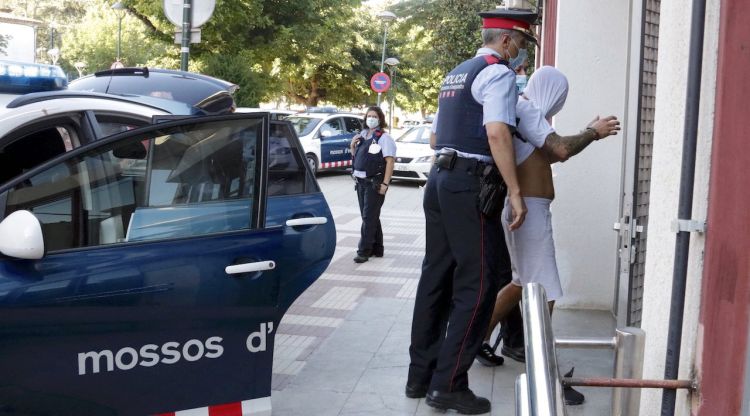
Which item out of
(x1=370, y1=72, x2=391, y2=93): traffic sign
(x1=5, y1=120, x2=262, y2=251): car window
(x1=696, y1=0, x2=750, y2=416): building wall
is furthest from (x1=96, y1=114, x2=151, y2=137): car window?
(x1=370, y1=72, x2=391, y2=93): traffic sign

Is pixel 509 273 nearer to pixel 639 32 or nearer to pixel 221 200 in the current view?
pixel 639 32

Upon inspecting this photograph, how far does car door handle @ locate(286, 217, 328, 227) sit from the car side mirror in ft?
3.81

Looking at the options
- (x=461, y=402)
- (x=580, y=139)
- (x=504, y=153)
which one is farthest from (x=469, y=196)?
(x=461, y=402)

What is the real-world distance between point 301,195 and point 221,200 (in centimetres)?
59

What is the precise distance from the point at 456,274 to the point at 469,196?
15.7 inches

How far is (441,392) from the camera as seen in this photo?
4652 mm

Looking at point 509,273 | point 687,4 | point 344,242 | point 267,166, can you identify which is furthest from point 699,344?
point 344,242

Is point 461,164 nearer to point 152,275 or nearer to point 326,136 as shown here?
point 152,275

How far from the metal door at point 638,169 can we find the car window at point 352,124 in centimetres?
1902

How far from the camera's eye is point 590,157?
23.2 feet

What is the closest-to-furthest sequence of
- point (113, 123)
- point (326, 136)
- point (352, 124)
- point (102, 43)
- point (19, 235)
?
point (19, 235) → point (113, 123) → point (326, 136) → point (352, 124) → point (102, 43)

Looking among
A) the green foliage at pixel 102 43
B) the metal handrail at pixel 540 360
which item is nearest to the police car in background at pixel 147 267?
the metal handrail at pixel 540 360

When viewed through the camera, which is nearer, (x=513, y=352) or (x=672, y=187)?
(x=672, y=187)

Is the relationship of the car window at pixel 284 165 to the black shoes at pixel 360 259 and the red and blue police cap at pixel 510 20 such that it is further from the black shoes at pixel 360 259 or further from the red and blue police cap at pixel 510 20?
the black shoes at pixel 360 259
